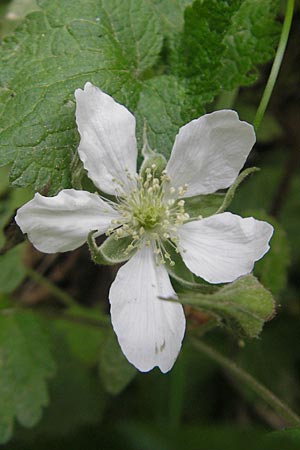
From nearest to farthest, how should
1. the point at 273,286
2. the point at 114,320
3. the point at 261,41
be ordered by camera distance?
the point at 114,320
the point at 261,41
the point at 273,286

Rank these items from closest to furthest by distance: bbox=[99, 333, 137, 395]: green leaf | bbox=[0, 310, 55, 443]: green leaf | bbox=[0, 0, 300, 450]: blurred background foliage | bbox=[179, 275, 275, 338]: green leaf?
bbox=[179, 275, 275, 338]: green leaf
bbox=[99, 333, 137, 395]: green leaf
bbox=[0, 310, 55, 443]: green leaf
bbox=[0, 0, 300, 450]: blurred background foliage

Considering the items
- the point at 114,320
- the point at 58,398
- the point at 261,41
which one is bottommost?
the point at 58,398

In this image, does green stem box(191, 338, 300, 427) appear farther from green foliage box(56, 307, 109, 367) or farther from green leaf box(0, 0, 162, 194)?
green leaf box(0, 0, 162, 194)

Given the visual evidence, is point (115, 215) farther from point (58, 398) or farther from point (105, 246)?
point (58, 398)

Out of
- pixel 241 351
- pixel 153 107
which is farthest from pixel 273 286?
pixel 153 107

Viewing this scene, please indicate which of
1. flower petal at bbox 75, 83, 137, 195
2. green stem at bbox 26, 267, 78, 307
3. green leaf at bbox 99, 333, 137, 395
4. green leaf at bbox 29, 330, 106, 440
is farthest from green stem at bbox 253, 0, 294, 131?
green leaf at bbox 29, 330, 106, 440

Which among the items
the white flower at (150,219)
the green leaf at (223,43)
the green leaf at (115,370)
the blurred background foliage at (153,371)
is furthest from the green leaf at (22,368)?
the green leaf at (223,43)

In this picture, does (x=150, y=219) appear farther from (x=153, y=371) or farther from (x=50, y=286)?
(x=153, y=371)
